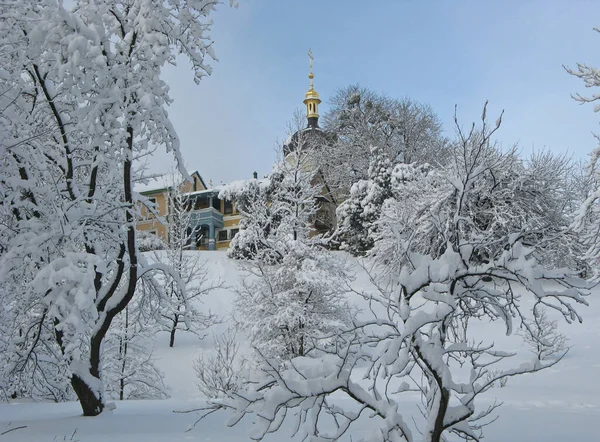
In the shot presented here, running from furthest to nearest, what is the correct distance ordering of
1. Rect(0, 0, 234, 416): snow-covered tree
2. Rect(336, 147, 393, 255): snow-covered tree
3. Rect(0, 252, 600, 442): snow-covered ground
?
1. Rect(336, 147, 393, 255): snow-covered tree
2. Rect(0, 0, 234, 416): snow-covered tree
3. Rect(0, 252, 600, 442): snow-covered ground

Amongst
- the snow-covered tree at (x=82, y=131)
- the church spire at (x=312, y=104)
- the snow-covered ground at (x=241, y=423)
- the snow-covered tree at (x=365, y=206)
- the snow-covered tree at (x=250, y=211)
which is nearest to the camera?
the snow-covered ground at (x=241, y=423)

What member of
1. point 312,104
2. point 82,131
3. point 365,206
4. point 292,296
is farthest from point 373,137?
point 82,131

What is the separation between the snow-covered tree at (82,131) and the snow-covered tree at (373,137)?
25.8 metres

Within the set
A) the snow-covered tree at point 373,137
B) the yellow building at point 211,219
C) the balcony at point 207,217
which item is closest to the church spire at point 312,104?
the snow-covered tree at point 373,137

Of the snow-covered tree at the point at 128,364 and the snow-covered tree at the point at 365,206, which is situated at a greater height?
the snow-covered tree at the point at 365,206

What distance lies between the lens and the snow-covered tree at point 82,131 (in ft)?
19.7

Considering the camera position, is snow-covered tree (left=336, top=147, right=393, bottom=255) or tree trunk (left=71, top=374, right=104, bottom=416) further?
snow-covered tree (left=336, top=147, right=393, bottom=255)

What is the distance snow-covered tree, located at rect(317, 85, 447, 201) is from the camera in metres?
33.9

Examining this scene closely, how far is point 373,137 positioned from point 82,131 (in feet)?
97.3

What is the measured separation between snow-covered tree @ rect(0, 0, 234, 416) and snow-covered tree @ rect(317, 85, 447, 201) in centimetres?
2584

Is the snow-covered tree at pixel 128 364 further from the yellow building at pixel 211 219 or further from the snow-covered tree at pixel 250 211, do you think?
the yellow building at pixel 211 219

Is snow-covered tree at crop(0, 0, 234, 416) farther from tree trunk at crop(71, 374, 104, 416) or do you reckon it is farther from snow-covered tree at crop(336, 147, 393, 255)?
snow-covered tree at crop(336, 147, 393, 255)

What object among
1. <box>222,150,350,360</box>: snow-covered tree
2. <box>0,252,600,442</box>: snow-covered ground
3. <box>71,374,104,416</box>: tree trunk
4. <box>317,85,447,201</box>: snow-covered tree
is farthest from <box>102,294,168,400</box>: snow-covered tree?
<box>317,85,447,201</box>: snow-covered tree

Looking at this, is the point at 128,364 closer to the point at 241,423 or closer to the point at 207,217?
the point at 241,423
